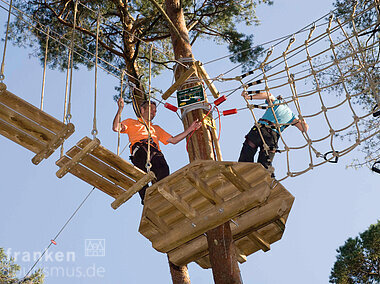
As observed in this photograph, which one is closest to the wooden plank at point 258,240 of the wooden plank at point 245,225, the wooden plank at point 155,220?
the wooden plank at point 245,225

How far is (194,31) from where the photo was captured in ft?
29.3

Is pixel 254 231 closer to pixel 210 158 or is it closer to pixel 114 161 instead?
pixel 210 158

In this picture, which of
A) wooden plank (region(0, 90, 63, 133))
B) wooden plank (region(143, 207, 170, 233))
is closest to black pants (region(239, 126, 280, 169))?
wooden plank (region(143, 207, 170, 233))

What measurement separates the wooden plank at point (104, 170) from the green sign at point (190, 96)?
46.9 inches

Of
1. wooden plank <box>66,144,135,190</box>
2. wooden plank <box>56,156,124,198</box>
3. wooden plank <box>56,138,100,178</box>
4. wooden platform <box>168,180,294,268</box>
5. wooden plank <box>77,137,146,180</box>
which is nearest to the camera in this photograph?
wooden plank <box>56,138,100,178</box>

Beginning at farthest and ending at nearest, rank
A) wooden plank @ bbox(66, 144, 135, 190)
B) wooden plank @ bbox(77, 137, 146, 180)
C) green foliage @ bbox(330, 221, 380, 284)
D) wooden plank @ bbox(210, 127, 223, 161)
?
green foliage @ bbox(330, 221, 380, 284) < wooden plank @ bbox(210, 127, 223, 161) < wooden plank @ bbox(66, 144, 135, 190) < wooden plank @ bbox(77, 137, 146, 180)

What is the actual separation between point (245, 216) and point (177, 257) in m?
0.79

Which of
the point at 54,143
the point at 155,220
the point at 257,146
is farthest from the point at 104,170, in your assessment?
the point at 257,146

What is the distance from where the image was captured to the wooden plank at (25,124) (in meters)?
4.80

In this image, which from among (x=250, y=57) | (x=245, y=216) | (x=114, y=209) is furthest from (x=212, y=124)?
(x=250, y=57)

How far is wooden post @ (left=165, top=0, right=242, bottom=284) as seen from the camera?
4938 mm

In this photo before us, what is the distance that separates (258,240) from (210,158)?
40.7 inches

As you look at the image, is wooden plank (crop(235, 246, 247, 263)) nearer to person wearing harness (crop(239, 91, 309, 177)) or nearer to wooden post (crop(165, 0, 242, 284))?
wooden post (crop(165, 0, 242, 284))

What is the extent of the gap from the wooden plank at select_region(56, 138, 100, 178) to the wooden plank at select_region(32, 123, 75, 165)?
0.26m
